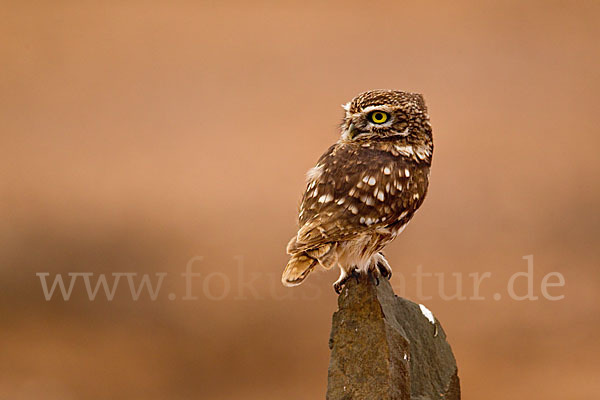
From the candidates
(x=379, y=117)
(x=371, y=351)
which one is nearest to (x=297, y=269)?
(x=371, y=351)

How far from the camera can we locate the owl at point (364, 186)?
3.22m

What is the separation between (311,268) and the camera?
10.8ft

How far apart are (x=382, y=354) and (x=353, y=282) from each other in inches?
13.2

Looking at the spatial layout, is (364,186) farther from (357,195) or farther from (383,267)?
(383,267)

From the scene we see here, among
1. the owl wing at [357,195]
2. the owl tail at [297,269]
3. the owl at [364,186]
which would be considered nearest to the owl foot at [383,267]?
the owl at [364,186]

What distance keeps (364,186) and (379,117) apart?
327mm

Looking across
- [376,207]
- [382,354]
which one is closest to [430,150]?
[376,207]

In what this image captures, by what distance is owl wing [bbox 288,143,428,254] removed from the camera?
10.5 feet

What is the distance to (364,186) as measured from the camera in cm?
326

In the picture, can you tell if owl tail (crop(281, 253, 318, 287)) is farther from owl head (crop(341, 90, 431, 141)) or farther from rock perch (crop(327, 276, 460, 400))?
owl head (crop(341, 90, 431, 141))

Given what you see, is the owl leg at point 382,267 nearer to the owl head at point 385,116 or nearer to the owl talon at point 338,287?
the owl talon at point 338,287

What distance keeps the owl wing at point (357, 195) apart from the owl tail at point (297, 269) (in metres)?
Result: 0.08

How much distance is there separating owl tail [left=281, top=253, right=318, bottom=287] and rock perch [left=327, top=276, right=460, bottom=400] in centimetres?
34

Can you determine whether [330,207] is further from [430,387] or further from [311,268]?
[430,387]
